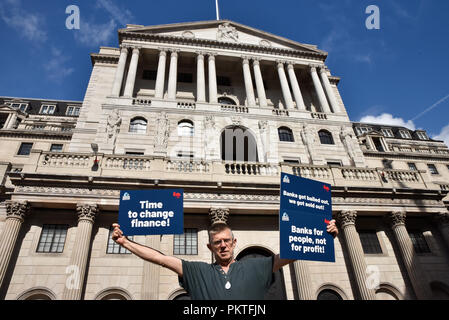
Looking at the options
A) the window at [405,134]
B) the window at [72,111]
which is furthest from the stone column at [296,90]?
the window at [72,111]

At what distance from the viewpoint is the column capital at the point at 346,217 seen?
17.6 m

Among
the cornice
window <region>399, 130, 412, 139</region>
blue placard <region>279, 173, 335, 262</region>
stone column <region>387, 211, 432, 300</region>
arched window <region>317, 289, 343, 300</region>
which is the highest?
window <region>399, 130, 412, 139</region>

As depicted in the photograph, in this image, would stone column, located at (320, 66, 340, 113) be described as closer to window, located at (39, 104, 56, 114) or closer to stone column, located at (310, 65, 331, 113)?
stone column, located at (310, 65, 331, 113)

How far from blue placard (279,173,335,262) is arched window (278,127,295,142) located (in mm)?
18824

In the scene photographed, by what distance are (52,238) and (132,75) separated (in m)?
16.3

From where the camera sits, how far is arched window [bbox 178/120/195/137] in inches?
915

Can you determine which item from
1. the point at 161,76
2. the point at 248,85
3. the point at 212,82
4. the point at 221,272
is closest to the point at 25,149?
the point at 161,76

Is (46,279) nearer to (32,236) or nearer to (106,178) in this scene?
(32,236)

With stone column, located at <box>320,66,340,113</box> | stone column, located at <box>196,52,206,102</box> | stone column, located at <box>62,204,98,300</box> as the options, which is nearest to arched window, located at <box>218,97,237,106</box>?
stone column, located at <box>196,52,206,102</box>

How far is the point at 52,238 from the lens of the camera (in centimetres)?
1594

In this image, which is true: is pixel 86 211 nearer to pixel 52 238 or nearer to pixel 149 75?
pixel 52 238
